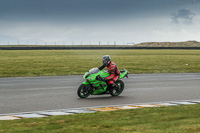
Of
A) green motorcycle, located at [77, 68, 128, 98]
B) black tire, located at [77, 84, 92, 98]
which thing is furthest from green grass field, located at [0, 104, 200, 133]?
black tire, located at [77, 84, 92, 98]

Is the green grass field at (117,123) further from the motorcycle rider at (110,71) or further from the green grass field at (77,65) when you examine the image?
the green grass field at (77,65)

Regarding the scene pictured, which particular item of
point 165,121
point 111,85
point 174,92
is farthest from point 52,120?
point 174,92

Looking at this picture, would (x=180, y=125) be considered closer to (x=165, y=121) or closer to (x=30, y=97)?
(x=165, y=121)

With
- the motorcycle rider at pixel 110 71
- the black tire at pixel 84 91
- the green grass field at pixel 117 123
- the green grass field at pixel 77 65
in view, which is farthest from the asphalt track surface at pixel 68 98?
the green grass field at pixel 77 65

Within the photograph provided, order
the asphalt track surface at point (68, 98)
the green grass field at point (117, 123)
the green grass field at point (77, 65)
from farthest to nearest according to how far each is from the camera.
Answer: the green grass field at point (77, 65), the asphalt track surface at point (68, 98), the green grass field at point (117, 123)

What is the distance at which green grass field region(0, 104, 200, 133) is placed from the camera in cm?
686

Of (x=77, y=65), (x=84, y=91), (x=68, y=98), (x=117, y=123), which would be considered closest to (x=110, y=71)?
(x=84, y=91)

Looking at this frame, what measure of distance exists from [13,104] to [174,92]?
20.8 feet

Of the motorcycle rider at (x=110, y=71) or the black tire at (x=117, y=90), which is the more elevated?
the motorcycle rider at (x=110, y=71)

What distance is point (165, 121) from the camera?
7.83 m

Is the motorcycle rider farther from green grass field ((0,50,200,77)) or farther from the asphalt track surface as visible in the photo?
green grass field ((0,50,200,77))

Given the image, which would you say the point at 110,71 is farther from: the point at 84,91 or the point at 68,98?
the point at 68,98

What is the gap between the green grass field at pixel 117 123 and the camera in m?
6.86

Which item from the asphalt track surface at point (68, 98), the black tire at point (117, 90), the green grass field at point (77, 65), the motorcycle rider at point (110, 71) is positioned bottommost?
the green grass field at point (77, 65)
